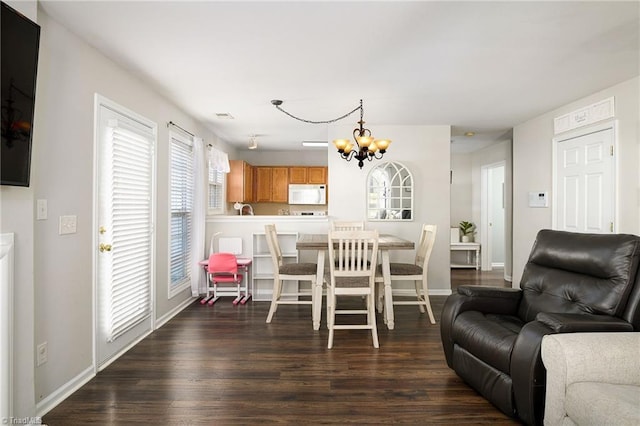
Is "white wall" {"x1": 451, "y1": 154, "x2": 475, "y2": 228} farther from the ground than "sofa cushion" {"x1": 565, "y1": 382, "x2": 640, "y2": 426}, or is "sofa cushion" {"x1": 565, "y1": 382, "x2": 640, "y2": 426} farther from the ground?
"white wall" {"x1": 451, "y1": 154, "x2": 475, "y2": 228}

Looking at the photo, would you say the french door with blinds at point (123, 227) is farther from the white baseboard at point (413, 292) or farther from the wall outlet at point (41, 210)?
the white baseboard at point (413, 292)

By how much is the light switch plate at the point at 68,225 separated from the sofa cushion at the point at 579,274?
3.23m

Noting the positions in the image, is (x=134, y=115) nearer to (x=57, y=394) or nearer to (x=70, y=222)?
(x=70, y=222)

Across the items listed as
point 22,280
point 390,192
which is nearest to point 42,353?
point 22,280

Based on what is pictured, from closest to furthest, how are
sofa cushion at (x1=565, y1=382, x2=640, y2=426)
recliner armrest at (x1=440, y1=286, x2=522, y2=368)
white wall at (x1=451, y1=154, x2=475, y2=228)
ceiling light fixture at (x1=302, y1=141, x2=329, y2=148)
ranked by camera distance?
1. sofa cushion at (x1=565, y1=382, x2=640, y2=426)
2. recliner armrest at (x1=440, y1=286, x2=522, y2=368)
3. ceiling light fixture at (x1=302, y1=141, x2=329, y2=148)
4. white wall at (x1=451, y1=154, x2=475, y2=228)

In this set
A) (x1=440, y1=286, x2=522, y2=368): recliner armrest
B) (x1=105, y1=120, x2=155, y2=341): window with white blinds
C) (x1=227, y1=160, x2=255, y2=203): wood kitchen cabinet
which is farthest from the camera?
(x1=227, y1=160, x2=255, y2=203): wood kitchen cabinet

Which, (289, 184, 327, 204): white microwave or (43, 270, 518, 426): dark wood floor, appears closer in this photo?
(43, 270, 518, 426): dark wood floor

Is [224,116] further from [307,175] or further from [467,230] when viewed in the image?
[467,230]

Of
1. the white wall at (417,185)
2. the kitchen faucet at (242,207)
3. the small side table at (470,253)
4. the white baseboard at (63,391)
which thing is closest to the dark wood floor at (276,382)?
the white baseboard at (63,391)

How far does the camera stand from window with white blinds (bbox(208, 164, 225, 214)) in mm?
5859

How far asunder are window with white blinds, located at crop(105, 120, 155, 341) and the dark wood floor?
1.22ft

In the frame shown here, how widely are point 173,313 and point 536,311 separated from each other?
364 cm

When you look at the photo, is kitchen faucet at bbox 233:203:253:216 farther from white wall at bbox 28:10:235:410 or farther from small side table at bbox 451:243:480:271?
small side table at bbox 451:243:480:271

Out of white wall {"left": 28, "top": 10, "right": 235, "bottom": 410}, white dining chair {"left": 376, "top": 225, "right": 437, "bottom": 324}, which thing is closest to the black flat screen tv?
A: white wall {"left": 28, "top": 10, "right": 235, "bottom": 410}
